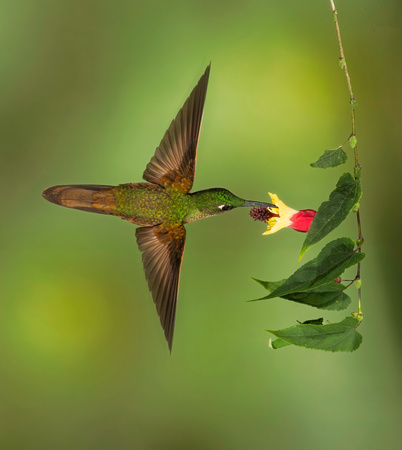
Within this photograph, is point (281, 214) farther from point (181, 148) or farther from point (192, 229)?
point (192, 229)

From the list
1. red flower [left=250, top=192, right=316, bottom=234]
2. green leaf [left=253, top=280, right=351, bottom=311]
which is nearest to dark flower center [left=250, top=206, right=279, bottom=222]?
red flower [left=250, top=192, right=316, bottom=234]

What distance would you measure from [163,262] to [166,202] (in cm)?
7

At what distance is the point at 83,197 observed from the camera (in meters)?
0.59

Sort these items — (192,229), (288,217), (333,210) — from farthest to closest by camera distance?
(192,229)
(288,217)
(333,210)

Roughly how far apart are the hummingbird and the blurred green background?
0.17 m

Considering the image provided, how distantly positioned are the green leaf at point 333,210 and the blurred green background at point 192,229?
34 centimetres

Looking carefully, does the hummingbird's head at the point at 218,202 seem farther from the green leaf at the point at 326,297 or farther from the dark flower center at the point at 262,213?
the green leaf at the point at 326,297

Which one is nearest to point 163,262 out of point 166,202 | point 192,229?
point 166,202

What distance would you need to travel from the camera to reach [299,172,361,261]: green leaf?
0.38 meters

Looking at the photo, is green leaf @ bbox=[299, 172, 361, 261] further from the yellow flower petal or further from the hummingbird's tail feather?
the hummingbird's tail feather

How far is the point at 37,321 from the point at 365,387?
0.53 metres

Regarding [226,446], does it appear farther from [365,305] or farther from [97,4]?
[97,4]

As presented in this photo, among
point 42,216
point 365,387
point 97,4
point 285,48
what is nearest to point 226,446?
point 365,387

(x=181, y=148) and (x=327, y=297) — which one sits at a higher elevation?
(x=181, y=148)
